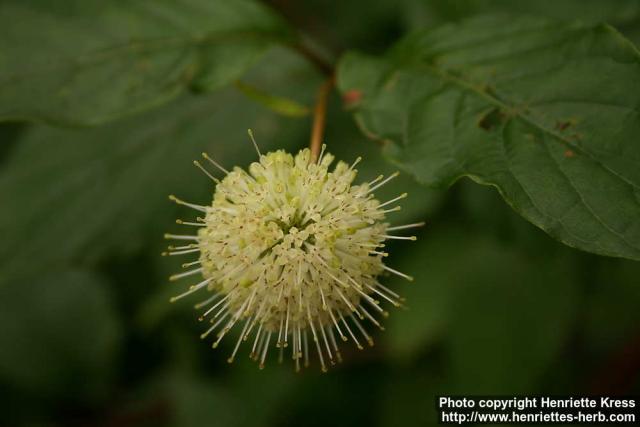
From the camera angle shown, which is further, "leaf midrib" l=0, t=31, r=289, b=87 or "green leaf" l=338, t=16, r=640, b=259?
"leaf midrib" l=0, t=31, r=289, b=87

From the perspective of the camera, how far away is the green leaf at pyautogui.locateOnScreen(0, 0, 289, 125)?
192cm

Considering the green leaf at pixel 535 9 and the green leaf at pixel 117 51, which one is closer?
the green leaf at pixel 117 51

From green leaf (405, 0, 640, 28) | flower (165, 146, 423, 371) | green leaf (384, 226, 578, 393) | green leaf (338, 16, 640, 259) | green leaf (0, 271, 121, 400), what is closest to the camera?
green leaf (338, 16, 640, 259)

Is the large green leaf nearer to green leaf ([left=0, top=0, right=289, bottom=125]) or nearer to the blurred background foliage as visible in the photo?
the blurred background foliage

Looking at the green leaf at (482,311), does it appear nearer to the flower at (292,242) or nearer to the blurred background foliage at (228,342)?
the blurred background foliage at (228,342)

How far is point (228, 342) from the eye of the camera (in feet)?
10.2

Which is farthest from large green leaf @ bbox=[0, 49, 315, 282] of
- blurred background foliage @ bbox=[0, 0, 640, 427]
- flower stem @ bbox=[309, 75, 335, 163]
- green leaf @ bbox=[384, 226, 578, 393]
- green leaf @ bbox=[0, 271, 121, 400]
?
green leaf @ bbox=[384, 226, 578, 393]

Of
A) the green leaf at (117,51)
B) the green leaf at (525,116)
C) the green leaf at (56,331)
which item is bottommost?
the green leaf at (56,331)

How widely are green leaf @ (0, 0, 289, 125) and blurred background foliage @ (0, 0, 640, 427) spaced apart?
0.13 meters

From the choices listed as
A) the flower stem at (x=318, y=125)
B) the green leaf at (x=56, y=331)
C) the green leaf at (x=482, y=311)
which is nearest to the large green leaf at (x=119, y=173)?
the flower stem at (x=318, y=125)

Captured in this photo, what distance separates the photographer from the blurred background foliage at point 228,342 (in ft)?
8.14

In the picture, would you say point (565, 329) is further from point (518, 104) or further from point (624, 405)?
point (518, 104)

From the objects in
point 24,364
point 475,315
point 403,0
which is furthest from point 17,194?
point 475,315

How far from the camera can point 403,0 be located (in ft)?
9.04
